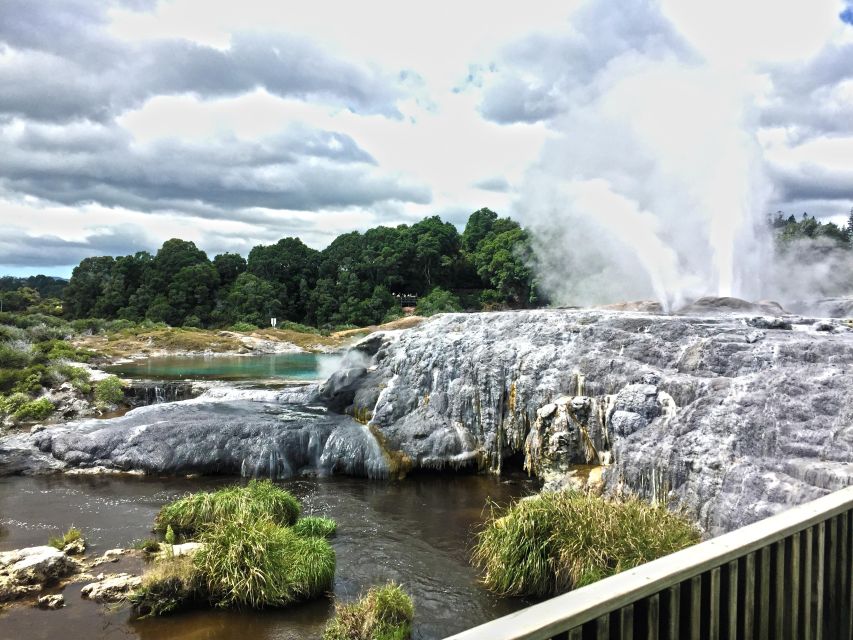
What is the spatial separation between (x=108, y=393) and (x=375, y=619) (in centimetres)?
2076

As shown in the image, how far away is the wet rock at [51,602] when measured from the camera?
850 cm

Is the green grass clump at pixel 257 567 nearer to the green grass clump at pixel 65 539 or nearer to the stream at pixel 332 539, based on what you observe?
the stream at pixel 332 539

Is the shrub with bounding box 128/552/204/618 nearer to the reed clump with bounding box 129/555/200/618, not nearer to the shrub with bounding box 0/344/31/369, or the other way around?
the reed clump with bounding box 129/555/200/618

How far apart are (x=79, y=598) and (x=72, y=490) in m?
6.72

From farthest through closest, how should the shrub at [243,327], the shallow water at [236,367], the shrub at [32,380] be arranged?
the shrub at [243,327] < the shallow water at [236,367] < the shrub at [32,380]

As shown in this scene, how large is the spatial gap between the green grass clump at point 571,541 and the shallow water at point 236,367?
23488mm

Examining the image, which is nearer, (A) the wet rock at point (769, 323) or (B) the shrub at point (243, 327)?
(A) the wet rock at point (769, 323)

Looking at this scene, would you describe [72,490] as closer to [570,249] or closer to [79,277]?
[570,249]

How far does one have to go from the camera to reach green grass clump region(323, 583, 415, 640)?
735 cm

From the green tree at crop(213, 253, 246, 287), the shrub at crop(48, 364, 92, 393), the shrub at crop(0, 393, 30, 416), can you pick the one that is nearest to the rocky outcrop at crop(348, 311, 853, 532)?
the shrub at crop(0, 393, 30, 416)

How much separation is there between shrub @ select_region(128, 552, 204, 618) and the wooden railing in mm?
7526

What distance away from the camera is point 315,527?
438 inches

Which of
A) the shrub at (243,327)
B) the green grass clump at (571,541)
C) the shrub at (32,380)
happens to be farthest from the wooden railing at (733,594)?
the shrub at (243,327)

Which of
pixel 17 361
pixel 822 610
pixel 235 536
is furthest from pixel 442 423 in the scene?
pixel 17 361
